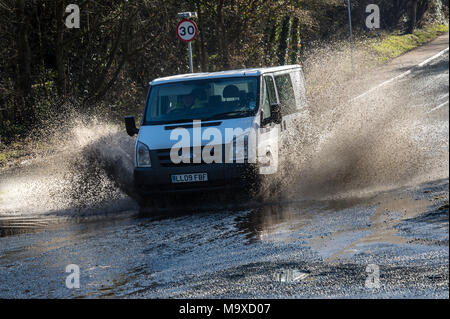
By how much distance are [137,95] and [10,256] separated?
19.6m

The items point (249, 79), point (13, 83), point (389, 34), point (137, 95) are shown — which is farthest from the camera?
point (389, 34)

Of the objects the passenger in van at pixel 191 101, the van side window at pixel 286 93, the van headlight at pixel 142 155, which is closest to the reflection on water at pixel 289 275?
the van headlight at pixel 142 155

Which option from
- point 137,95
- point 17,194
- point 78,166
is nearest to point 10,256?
point 78,166

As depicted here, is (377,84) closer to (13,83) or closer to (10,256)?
(13,83)

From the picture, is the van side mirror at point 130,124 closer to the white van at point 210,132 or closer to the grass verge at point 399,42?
the white van at point 210,132

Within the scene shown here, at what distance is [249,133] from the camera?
35.1ft

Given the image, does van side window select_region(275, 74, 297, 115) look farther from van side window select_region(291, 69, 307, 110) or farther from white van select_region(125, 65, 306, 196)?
van side window select_region(291, 69, 307, 110)

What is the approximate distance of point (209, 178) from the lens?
1051 centimetres

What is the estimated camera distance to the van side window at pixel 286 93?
1226 centimetres

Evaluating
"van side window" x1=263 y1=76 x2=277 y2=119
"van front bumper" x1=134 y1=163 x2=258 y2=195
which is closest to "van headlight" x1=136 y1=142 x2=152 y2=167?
"van front bumper" x1=134 y1=163 x2=258 y2=195

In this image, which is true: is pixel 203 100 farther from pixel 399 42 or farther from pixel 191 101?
pixel 399 42

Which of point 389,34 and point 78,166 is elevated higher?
point 389,34

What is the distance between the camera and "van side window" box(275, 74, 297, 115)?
1226 centimetres

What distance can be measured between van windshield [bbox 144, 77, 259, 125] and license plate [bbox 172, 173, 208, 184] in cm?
99
